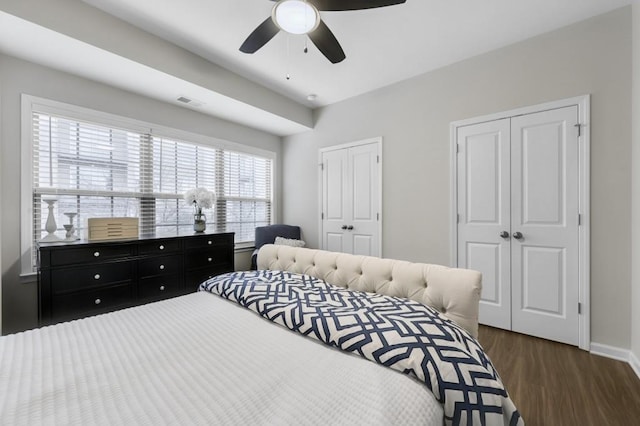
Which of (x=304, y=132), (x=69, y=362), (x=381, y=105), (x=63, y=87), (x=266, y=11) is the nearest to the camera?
(x=69, y=362)

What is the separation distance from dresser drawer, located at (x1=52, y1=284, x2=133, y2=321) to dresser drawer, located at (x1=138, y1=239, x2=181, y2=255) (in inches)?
13.8

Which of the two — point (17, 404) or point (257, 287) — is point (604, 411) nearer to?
point (257, 287)

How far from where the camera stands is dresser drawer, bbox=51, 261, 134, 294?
215cm

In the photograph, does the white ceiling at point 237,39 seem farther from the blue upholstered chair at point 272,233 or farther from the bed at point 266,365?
the bed at point 266,365

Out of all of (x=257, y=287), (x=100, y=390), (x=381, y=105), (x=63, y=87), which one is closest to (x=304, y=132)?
(x=381, y=105)

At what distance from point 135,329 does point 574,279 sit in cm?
333

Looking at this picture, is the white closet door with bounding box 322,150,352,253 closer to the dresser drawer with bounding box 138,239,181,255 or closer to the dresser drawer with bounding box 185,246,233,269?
the dresser drawer with bounding box 185,246,233,269

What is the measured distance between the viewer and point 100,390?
0.83 meters

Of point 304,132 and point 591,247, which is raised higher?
point 304,132

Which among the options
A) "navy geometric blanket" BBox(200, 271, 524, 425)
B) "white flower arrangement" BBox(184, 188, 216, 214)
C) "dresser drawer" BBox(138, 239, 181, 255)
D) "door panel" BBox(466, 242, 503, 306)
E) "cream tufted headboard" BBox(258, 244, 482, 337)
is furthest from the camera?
"white flower arrangement" BBox(184, 188, 216, 214)

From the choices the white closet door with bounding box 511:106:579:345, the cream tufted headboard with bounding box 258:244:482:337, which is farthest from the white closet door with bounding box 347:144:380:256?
the cream tufted headboard with bounding box 258:244:482:337

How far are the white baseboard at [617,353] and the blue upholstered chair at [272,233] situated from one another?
3499 mm

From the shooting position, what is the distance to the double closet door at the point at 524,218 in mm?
2416

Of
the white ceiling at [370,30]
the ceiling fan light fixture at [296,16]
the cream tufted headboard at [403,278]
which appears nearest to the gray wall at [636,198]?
the white ceiling at [370,30]
